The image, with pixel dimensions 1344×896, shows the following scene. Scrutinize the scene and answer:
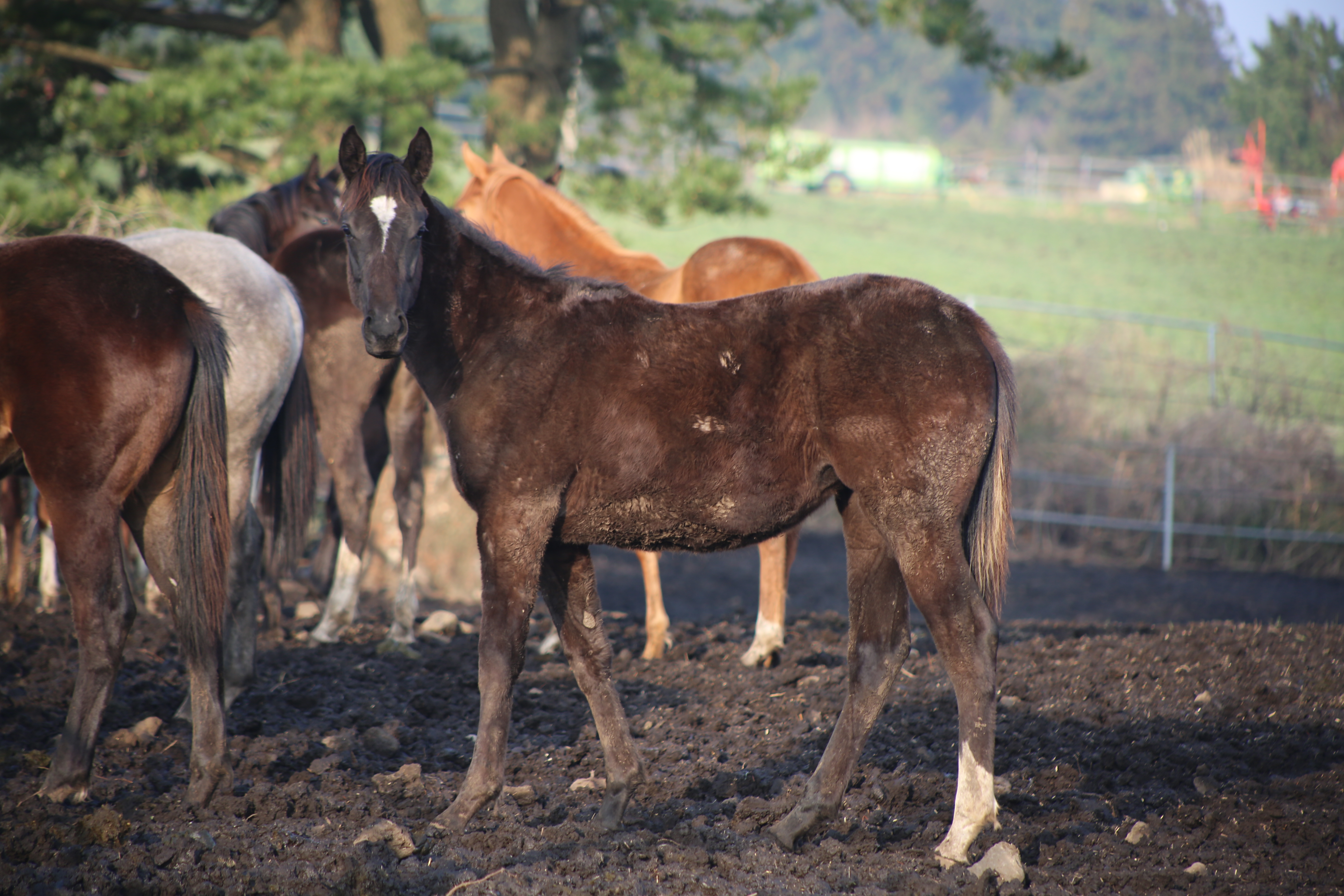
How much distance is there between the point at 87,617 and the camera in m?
3.51

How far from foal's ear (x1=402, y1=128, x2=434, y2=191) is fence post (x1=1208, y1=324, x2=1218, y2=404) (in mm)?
12377

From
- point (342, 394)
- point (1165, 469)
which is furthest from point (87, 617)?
point (1165, 469)

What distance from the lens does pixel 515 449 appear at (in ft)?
10.8

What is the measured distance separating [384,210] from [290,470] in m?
2.21

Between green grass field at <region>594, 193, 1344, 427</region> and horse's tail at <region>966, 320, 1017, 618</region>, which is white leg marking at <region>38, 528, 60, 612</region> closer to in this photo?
horse's tail at <region>966, 320, 1017, 618</region>

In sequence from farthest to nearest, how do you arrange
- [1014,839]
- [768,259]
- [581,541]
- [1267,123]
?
[1267,123] → [768,259] → [581,541] → [1014,839]

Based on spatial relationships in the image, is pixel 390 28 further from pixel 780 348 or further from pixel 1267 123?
pixel 1267 123

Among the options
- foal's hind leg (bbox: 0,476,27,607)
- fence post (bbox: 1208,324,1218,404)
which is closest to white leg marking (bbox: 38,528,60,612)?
foal's hind leg (bbox: 0,476,27,607)

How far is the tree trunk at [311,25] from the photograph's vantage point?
9508 mm

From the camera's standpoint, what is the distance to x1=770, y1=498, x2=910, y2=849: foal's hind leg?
336 centimetres

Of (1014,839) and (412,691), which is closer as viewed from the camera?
(1014,839)

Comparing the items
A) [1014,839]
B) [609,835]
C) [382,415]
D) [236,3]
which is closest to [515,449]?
[609,835]

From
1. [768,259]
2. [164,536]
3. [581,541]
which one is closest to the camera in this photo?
[581,541]

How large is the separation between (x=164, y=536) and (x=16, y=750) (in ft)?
3.40
